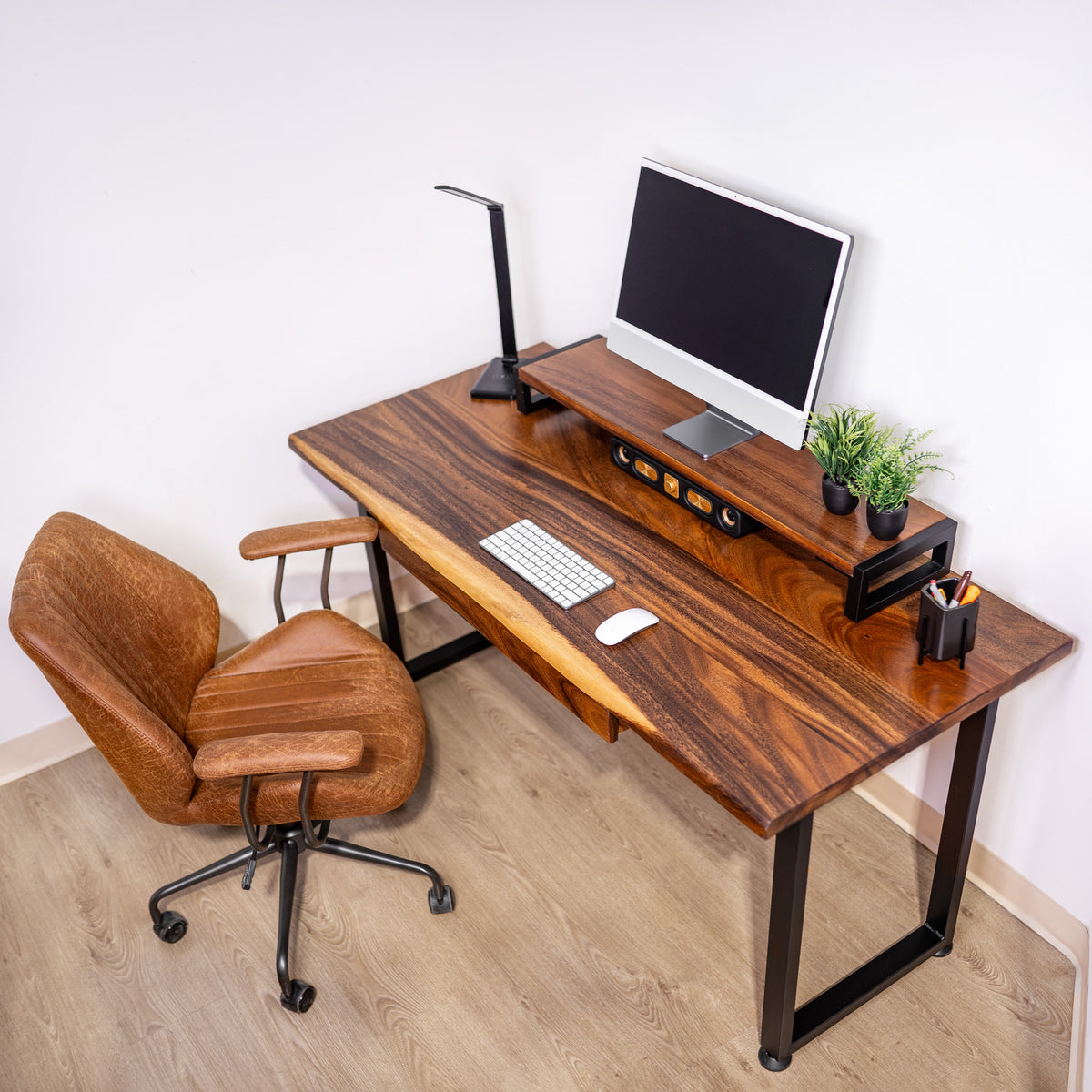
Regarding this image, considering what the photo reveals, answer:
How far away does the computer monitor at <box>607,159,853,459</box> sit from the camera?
195 centimetres

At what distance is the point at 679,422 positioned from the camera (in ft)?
7.57

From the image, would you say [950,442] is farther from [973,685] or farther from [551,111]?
[551,111]

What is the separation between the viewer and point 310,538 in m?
2.40

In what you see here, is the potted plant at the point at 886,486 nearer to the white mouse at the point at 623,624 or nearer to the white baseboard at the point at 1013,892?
the white mouse at the point at 623,624

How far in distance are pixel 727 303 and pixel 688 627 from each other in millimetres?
653

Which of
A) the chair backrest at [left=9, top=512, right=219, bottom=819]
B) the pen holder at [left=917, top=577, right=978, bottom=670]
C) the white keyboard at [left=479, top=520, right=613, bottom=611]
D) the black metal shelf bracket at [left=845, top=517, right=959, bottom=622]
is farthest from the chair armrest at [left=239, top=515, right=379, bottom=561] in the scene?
the pen holder at [left=917, top=577, right=978, bottom=670]

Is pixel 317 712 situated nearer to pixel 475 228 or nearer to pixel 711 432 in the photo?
pixel 711 432

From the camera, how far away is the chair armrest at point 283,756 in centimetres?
188

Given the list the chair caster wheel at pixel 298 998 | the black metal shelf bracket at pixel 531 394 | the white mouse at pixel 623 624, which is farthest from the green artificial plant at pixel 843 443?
the chair caster wheel at pixel 298 998

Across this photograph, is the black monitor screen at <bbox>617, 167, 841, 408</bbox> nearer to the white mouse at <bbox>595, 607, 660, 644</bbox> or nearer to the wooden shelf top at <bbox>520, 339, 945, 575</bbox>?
the wooden shelf top at <bbox>520, 339, 945, 575</bbox>

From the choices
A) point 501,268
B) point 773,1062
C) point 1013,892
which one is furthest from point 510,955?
point 501,268

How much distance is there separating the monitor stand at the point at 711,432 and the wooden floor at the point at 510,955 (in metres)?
0.90

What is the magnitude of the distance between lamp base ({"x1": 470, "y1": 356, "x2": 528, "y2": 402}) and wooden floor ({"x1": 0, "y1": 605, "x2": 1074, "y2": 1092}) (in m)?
0.91

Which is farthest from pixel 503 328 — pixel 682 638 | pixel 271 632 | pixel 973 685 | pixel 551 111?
pixel 973 685
